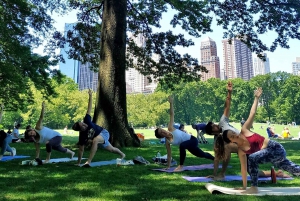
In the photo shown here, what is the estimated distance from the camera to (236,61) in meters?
143

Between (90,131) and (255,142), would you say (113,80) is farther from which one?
(255,142)

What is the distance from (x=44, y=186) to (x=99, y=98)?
7875 millimetres

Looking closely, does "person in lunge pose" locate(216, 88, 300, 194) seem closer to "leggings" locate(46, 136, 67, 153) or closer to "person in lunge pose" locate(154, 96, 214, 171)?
"person in lunge pose" locate(154, 96, 214, 171)

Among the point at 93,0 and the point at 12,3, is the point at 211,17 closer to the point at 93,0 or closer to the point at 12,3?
the point at 93,0

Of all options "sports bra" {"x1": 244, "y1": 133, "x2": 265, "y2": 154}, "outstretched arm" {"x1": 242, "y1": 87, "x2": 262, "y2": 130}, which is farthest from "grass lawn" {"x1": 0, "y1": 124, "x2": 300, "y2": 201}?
"outstretched arm" {"x1": 242, "y1": 87, "x2": 262, "y2": 130}

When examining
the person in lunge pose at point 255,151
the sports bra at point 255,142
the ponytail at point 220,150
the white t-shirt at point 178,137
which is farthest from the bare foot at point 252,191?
the white t-shirt at point 178,137

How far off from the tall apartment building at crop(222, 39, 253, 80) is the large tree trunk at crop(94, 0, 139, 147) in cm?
13396

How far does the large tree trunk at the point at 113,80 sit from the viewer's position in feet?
41.5

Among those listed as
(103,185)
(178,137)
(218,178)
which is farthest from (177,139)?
(103,185)

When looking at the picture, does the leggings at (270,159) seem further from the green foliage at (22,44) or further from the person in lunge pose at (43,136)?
the green foliage at (22,44)

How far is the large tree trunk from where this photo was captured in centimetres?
1266

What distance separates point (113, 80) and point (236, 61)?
5477 inches

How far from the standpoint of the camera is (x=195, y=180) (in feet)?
19.5

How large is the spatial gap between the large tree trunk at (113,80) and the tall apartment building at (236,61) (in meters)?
134
